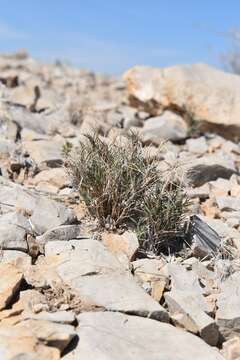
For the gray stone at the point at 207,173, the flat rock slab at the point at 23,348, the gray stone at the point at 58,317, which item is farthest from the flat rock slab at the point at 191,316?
the gray stone at the point at 207,173

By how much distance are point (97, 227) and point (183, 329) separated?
1.17 metres

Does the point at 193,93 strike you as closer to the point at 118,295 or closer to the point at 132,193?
the point at 132,193

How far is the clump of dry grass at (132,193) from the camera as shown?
441 cm

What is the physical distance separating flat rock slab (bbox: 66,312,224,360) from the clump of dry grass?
0.97 metres

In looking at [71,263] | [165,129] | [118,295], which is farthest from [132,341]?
[165,129]

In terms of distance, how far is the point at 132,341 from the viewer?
3311mm

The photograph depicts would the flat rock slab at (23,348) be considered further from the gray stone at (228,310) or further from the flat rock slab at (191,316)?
the gray stone at (228,310)

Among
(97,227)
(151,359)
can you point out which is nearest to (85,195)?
(97,227)

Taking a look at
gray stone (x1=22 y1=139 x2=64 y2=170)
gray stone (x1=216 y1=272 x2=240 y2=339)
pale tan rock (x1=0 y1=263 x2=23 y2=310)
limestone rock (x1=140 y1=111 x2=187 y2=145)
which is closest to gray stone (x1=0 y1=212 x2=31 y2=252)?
pale tan rock (x1=0 y1=263 x2=23 y2=310)

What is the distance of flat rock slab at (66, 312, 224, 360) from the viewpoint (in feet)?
10.4

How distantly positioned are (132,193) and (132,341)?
4.54ft

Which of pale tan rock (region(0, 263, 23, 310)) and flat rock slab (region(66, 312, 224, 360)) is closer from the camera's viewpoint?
flat rock slab (region(66, 312, 224, 360))

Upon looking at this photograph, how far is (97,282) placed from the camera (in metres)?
3.74

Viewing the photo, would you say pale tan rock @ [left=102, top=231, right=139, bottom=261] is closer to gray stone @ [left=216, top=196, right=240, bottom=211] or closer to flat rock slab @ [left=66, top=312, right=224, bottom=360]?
flat rock slab @ [left=66, top=312, right=224, bottom=360]
